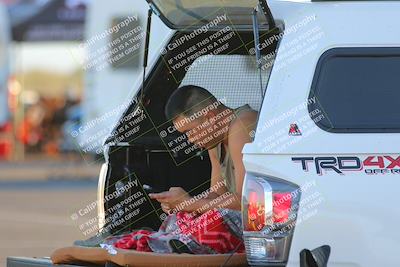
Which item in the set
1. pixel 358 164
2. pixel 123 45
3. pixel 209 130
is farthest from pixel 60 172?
pixel 358 164

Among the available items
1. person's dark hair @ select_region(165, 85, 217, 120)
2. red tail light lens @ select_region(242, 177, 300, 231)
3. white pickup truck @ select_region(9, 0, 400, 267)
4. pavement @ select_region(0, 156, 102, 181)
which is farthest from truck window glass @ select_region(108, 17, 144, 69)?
red tail light lens @ select_region(242, 177, 300, 231)

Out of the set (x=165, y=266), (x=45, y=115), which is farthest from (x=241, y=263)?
(x=45, y=115)

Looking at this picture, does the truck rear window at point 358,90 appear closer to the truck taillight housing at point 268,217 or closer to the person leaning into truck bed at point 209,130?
the truck taillight housing at point 268,217

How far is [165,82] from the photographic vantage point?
713 centimetres

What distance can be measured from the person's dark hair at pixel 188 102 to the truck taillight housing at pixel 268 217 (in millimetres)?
934

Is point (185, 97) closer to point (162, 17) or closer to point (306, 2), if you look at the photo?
point (162, 17)

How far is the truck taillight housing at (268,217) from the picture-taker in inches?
204

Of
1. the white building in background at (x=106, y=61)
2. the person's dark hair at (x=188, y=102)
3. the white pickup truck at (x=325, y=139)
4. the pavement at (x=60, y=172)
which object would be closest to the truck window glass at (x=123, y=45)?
the white building in background at (x=106, y=61)

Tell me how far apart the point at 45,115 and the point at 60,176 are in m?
10.5

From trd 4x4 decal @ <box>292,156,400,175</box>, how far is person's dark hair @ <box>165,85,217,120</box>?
3.68ft

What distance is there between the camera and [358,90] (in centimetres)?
536

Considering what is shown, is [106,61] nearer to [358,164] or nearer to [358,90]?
[358,90]

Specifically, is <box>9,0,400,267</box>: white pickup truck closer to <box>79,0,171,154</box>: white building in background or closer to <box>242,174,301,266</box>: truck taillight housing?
<box>242,174,301,266</box>: truck taillight housing

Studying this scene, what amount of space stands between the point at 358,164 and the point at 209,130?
1.22 metres
